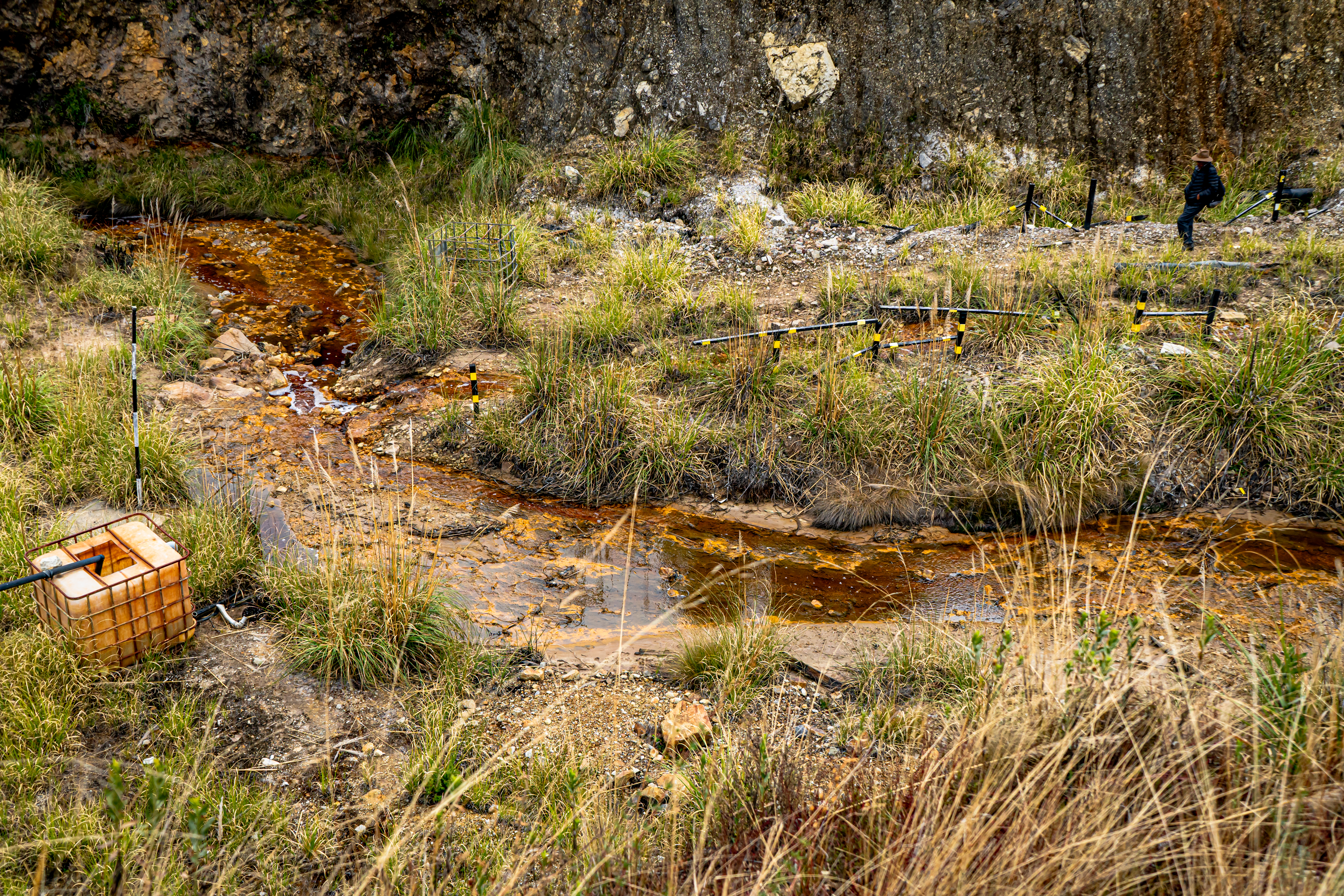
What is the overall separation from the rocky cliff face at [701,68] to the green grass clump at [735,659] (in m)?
7.39

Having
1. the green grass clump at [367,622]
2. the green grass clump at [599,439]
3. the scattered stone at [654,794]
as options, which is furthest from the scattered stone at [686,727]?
the green grass clump at [599,439]

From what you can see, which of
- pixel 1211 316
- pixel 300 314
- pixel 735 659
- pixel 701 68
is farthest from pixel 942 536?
pixel 701 68

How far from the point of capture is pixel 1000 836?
8.07ft

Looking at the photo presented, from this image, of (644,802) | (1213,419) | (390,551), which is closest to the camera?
(644,802)

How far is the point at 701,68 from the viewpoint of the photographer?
10.5 meters

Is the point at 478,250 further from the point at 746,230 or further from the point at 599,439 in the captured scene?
the point at 599,439

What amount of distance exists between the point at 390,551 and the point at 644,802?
1778 mm

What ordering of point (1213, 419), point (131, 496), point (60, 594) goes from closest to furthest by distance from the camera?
point (60, 594), point (131, 496), point (1213, 419)

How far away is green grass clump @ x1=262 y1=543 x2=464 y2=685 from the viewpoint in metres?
4.11

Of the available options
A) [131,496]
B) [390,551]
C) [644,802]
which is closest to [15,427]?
[131,496]

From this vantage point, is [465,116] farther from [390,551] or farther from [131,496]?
[390,551]

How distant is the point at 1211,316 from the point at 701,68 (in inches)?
240

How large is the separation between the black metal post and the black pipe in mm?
6916

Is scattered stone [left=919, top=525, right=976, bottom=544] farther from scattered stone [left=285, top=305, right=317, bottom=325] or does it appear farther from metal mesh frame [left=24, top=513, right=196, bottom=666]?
scattered stone [left=285, top=305, right=317, bottom=325]
